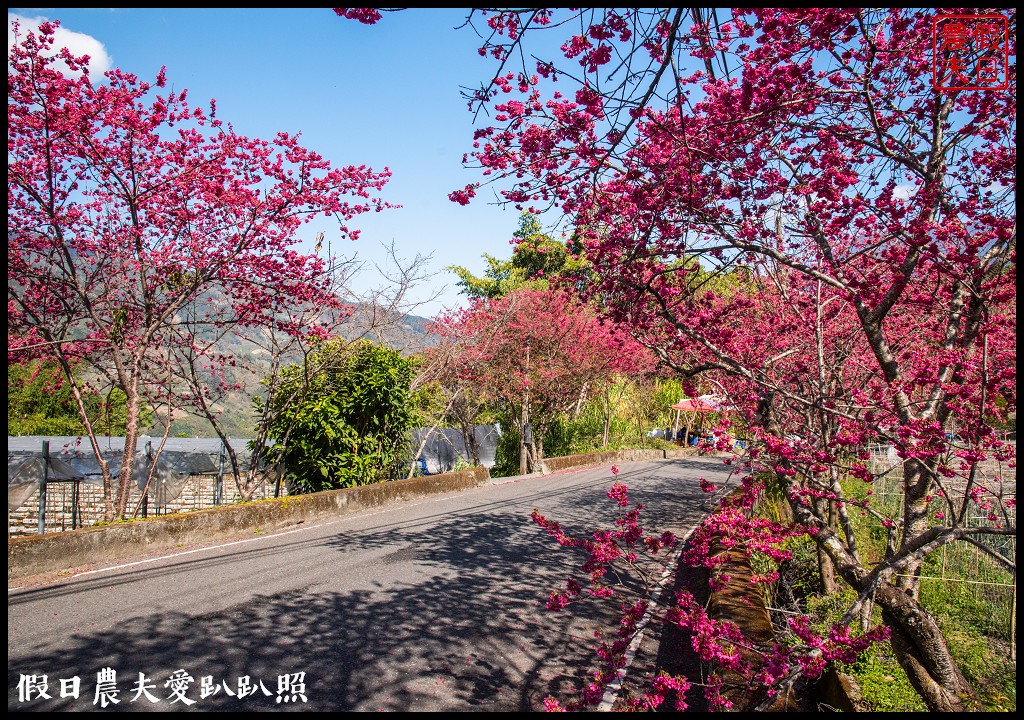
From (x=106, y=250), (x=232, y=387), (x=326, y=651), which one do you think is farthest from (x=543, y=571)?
(x=106, y=250)

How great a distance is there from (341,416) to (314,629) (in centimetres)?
698

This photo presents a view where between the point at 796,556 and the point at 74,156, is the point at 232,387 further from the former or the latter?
the point at 796,556

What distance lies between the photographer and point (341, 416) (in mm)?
11461

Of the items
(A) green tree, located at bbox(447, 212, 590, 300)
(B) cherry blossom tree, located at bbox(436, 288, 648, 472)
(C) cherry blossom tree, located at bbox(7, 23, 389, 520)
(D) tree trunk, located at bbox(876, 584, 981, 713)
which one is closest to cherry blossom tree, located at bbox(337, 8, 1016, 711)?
(D) tree trunk, located at bbox(876, 584, 981, 713)

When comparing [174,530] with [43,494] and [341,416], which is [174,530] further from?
[341,416]

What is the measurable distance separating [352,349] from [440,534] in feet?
14.4

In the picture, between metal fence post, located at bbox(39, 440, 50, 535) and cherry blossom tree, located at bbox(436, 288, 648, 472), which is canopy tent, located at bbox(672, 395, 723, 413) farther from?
cherry blossom tree, located at bbox(436, 288, 648, 472)

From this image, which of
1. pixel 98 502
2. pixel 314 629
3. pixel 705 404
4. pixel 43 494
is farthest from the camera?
pixel 98 502

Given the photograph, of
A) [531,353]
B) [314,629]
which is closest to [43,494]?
[314,629]

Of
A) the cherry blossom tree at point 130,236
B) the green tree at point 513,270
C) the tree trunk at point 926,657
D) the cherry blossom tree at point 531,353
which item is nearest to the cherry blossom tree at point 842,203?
the tree trunk at point 926,657

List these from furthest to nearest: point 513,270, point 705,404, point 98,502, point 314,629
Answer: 1. point 513,270
2. point 98,502
3. point 705,404
4. point 314,629

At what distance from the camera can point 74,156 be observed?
280 inches

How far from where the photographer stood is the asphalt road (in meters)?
3.72

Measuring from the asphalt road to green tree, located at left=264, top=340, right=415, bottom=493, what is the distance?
9.34ft
